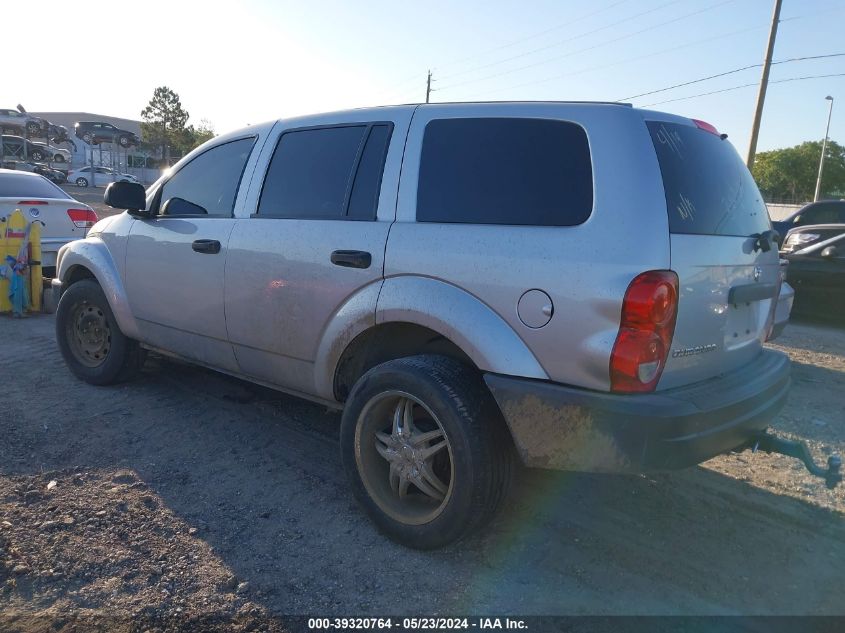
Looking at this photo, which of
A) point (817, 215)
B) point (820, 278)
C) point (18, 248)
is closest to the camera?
point (18, 248)

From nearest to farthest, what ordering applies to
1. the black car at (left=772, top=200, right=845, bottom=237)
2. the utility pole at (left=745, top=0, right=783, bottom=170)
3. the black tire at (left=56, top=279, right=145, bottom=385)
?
1. the black tire at (left=56, top=279, right=145, bottom=385)
2. the black car at (left=772, top=200, right=845, bottom=237)
3. the utility pole at (left=745, top=0, right=783, bottom=170)

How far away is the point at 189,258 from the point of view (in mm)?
4211

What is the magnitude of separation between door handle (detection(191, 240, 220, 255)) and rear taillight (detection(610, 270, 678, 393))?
8.34 ft

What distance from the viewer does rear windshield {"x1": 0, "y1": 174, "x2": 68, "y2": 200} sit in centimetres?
838

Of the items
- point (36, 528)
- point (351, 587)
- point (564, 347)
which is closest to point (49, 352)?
point (36, 528)

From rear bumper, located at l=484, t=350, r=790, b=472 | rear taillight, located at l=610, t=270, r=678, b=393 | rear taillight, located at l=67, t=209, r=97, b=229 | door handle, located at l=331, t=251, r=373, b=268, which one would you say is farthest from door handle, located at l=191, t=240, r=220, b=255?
rear taillight, located at l=67, t=209, r=97, b=229

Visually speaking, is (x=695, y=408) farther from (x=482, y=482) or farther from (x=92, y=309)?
(x=92, y=309)

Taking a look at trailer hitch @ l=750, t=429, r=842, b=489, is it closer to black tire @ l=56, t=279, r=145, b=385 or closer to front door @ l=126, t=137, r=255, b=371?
front door @ l=126, t=137, r=255, b=371

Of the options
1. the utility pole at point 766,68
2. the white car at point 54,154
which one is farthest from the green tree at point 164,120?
the utility pole at point 766,68

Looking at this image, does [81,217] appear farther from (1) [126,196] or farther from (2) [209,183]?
(2) [209,183]

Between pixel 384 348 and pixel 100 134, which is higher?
pixel 100 134

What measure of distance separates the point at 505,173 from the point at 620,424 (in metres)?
1.20

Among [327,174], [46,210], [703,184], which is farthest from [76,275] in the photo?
[703,184]

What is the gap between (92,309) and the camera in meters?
5.20
